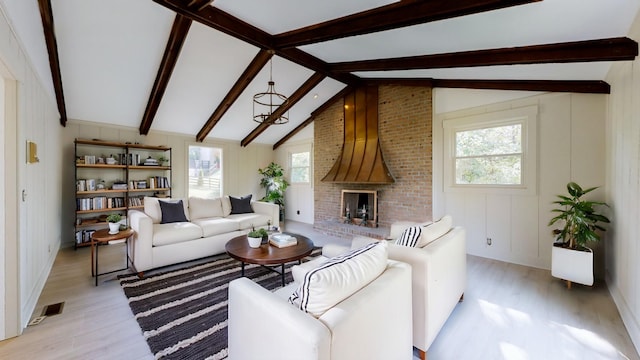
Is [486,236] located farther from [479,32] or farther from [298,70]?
[298,70]

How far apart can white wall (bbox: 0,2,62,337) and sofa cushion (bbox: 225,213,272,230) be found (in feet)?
7.40

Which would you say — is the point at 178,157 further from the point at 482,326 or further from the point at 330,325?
the point at 482,326

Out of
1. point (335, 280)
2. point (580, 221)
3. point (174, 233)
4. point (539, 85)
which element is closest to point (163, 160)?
point (174, 233)

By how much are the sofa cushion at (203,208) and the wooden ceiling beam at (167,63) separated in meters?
1.78

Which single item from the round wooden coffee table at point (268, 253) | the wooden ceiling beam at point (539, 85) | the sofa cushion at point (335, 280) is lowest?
the round wooden coffee table at point (268, 253)

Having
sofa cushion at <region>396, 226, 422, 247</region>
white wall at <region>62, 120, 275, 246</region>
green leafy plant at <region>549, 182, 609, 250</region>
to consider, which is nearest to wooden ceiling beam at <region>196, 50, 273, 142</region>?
white wall at <region>62, 120, 275, 246</region>

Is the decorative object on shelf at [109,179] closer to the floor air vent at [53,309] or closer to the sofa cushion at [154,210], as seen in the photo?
the sofa cushion at [154,210]

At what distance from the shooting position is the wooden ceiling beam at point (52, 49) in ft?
8.41

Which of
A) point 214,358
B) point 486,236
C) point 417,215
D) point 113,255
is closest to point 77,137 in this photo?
point 113,255

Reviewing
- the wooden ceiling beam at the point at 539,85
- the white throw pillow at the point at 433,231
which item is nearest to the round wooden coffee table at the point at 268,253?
the white throw pillow at the point at 433,231

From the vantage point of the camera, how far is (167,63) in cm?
365

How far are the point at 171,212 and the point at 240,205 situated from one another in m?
1.17

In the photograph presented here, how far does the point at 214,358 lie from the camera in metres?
1.80

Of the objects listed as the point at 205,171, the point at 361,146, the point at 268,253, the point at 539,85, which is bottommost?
the point at 268,253
